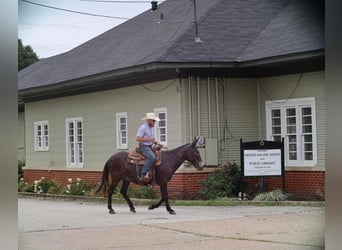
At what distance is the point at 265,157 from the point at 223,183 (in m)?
0.97

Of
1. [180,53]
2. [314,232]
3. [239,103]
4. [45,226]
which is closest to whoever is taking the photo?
[45,226]

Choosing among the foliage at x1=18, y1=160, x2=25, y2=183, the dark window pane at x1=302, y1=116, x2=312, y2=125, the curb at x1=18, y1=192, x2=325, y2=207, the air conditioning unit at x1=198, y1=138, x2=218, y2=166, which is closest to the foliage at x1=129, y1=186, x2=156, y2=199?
the curb at x1=18, y1=192, x2=325, y2=207

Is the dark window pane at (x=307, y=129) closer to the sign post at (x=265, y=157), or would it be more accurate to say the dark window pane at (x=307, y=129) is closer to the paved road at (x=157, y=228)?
the sign post at (x=265, y=157)

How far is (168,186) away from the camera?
6.12m

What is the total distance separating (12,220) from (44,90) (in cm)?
144

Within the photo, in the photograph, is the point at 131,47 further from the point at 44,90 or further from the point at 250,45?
the point at 250,45

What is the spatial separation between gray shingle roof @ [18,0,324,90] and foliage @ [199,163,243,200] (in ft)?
3.48

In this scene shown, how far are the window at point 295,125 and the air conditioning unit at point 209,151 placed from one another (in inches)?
20.5

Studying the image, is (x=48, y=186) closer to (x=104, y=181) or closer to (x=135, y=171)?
(x=104, y=181)

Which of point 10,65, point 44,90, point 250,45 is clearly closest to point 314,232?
point 250,45

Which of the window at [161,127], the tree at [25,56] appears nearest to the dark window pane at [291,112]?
the window at [161,127]

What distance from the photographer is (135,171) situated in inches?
222

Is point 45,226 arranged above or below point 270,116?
below

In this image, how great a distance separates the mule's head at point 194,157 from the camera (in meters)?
6.24
